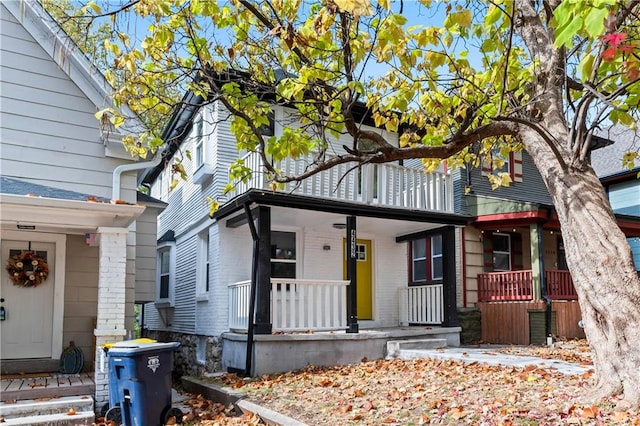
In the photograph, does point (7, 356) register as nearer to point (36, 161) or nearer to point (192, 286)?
point (36, 161)

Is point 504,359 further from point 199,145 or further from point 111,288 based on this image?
point 199,145

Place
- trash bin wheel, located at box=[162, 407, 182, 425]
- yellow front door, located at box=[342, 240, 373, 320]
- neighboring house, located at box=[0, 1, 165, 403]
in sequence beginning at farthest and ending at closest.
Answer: yellow front door, located at box=[342, 240, 373, 320] → neighboring house, located at box=[0, 1, 165, 403] → trash bin wheel, located at box=[162, 407, 182, 425]

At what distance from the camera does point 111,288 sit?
813 centimetres

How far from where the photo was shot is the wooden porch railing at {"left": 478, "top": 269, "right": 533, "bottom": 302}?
46.4ft

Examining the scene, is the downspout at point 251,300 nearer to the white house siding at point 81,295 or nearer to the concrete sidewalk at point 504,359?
the white house siding at point 81,295

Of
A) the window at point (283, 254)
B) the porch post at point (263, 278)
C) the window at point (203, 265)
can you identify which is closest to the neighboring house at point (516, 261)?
the window at point (283, 254)

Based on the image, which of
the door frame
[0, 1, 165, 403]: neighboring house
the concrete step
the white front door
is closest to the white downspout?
[0, 1, 165, 403]: neighboring house

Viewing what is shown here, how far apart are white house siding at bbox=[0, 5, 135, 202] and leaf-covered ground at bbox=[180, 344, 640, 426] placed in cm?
444

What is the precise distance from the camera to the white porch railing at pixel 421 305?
13.1 m

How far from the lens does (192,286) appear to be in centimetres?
1409

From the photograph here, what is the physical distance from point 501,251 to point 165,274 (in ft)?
33.9

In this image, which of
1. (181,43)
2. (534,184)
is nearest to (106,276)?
(181,43)

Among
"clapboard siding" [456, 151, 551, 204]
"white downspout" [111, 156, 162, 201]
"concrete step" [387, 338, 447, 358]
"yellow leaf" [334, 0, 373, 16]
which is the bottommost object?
"concrete step" [387, 338, 447, 358]

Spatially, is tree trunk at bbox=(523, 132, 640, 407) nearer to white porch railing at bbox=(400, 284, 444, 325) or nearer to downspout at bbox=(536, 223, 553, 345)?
white porch railing at bbox=(400, 284, 444, 325)
